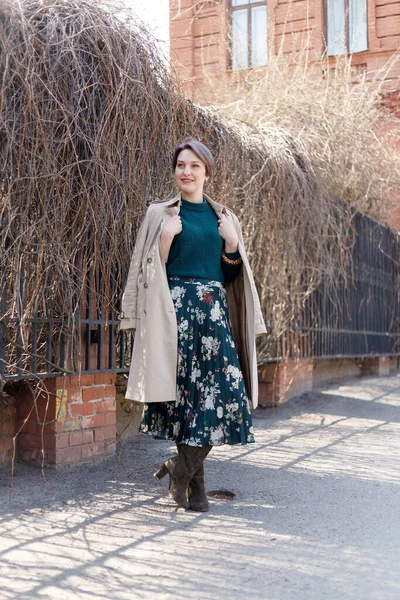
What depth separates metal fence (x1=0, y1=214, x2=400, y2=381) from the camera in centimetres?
368

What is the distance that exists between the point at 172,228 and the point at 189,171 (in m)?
0.35

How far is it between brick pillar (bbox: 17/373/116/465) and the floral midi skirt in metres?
0.74

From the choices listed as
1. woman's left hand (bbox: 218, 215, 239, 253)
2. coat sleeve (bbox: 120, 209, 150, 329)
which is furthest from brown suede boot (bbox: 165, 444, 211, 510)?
woman's left hand (bbox: 218, 215, 239, 253)

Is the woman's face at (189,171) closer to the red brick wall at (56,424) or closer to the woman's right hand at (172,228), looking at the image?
the woman's right hand at (172,228)

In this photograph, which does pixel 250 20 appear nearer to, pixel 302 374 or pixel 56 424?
pixel 302 374

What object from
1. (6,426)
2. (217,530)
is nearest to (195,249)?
(217,530)

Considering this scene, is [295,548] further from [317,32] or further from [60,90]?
[317,32]

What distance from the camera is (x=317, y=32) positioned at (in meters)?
14.4

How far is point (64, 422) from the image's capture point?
3951 millimetres

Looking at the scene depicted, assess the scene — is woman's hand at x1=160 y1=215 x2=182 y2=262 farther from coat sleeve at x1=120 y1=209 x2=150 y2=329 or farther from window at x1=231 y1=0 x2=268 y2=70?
window at x1=231 y1=0 x2=268 y2=70

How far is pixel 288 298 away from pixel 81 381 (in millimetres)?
3096

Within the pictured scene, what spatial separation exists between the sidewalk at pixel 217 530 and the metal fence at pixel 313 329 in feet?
2.20

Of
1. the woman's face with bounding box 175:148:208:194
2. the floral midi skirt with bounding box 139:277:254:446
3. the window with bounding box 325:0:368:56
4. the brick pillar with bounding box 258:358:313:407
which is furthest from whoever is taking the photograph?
the window with bounding box 325:0:368:56

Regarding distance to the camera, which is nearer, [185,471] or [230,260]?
[185,471]
